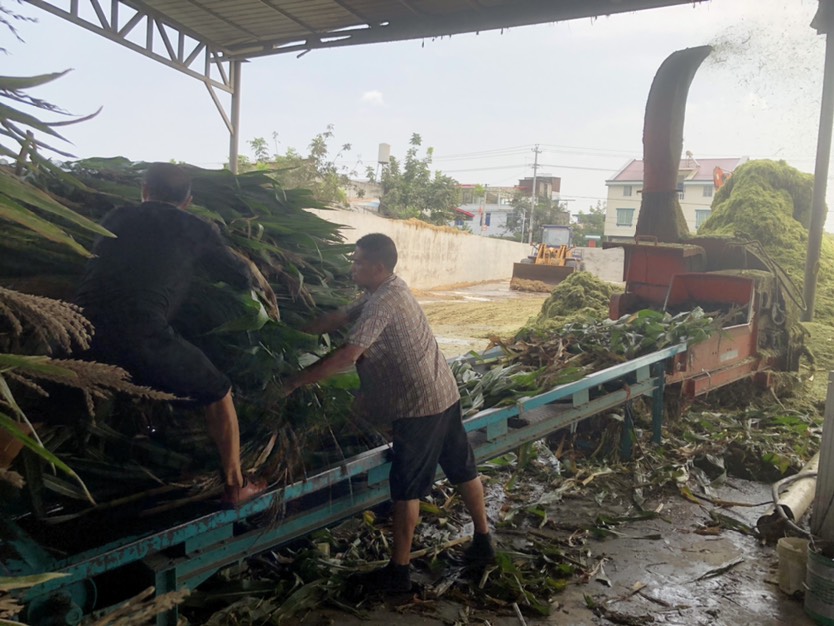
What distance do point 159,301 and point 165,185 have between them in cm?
52

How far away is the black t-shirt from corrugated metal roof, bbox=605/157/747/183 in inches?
1978

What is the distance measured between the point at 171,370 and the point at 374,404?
1.19m

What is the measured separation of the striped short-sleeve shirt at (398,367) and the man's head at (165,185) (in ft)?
3.35

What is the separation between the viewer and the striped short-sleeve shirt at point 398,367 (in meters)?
3.40

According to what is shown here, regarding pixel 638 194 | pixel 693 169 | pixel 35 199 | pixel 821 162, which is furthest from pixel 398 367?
pixel 638 194

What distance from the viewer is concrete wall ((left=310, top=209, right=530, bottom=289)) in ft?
66.6

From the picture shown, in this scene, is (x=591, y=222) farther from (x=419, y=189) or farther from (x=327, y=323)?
(x=327, y=323)

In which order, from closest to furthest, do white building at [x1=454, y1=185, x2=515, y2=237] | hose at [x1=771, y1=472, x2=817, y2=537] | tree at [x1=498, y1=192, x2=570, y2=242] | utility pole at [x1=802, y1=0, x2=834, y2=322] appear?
hose at [x1=771, y1=472, x2=817, y2=537] → utility pole at [x1=802, y1=0, x2=834, y2=322] → tree at [x1=498, y1=192, x2=570, y2=242] → white building at [x1=454, y1=185, x2=515, y2=237]

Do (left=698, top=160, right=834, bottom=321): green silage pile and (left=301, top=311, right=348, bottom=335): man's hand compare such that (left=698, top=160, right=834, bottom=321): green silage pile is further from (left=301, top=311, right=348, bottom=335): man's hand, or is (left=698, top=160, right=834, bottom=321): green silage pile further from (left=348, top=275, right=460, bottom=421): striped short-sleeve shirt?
(left=301, top=311, right=348, bottom=335): man's hand

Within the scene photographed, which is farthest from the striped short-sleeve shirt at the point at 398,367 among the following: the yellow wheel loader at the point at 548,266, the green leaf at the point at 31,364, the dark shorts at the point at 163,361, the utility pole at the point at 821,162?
the yellow wheel loader at the point at 548,266

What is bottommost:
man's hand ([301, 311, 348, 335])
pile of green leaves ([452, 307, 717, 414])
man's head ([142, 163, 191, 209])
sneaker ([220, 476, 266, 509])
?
sneaker ([220, 476, 266, 509])

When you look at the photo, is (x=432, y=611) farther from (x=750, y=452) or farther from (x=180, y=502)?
(x=750, y=452)

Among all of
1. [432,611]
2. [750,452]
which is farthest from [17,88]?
[750,452]

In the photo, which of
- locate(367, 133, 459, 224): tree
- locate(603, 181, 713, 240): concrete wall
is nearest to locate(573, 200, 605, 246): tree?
locate(603, 181, 713, 240): concrete wall
